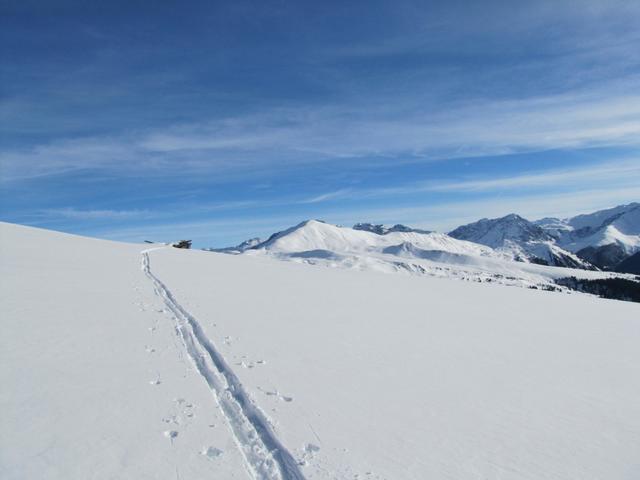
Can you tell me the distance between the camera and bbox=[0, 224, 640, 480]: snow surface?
20.8 ft

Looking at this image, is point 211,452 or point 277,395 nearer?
point 211,452

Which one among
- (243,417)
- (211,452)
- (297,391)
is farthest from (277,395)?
(211,452)

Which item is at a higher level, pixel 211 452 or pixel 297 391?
pixel 297 391

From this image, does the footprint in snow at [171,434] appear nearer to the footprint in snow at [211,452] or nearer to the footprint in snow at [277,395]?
the footprint in snow at [211,452]

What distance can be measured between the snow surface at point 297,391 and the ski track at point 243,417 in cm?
4

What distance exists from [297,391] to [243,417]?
164cm

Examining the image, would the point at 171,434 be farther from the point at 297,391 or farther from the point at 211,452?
the point at 297,391

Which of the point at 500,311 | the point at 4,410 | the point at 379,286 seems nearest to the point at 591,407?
the point at 4,410

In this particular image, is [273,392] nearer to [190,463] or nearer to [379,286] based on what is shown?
[190,463]

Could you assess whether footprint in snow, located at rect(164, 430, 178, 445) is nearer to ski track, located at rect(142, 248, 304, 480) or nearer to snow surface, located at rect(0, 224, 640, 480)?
snow surface, located at rect(0, 224, 640, 480)

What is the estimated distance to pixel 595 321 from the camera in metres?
20.1

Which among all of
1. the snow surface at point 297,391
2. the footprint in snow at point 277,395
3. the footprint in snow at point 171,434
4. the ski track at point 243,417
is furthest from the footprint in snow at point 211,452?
the footprint in snow at point 277,395

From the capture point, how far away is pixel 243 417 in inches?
299

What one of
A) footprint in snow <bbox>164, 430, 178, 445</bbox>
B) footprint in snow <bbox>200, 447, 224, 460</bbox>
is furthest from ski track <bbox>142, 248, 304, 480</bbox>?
footprint in snow <bbox>164, 430, 178, 445</bbox>
